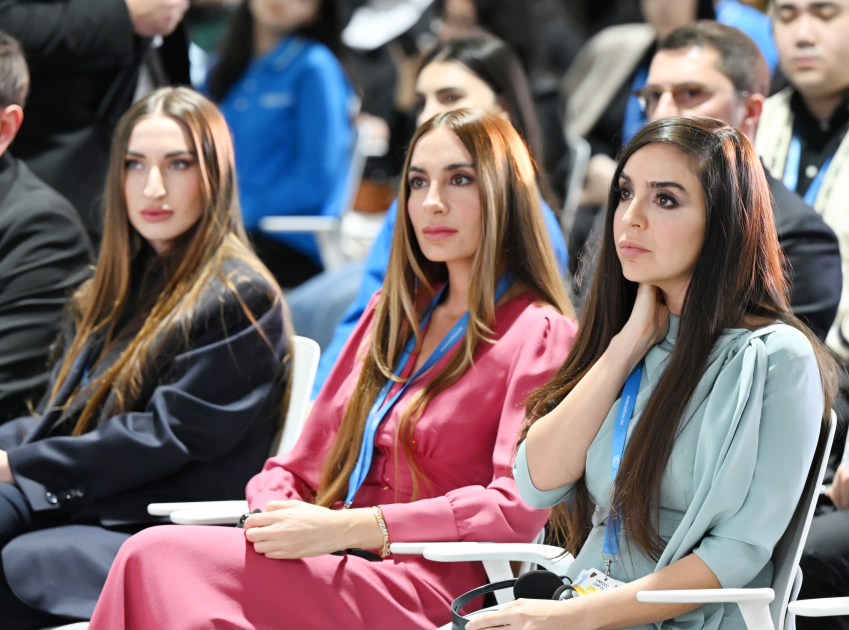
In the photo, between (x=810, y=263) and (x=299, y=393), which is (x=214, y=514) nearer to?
(x=299, y=393)

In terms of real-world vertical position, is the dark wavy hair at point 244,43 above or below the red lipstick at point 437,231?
above

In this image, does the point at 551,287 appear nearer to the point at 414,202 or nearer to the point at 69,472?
the point at 414,202

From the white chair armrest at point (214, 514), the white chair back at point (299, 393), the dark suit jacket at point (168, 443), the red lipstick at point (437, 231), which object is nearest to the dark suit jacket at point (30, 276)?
the dark suit jacket at point (168, 443)

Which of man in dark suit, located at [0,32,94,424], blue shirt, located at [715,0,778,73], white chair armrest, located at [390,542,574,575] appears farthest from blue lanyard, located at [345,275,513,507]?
blue shirt, located at [715,0,778,73]

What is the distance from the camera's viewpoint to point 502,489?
2.06 metres

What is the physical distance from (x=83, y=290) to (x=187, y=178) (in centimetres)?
44

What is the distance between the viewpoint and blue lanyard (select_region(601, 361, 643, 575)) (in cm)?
181

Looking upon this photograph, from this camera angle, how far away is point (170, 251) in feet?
8.99

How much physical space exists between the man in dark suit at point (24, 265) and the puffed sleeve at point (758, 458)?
184 centimetres

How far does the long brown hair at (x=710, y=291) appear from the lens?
175 cm

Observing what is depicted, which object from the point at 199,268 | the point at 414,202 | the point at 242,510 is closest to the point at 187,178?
the point at 199,268

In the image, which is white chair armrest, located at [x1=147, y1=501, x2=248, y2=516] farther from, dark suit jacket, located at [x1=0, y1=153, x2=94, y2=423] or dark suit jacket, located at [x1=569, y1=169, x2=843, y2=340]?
dark suit jacket, located at [x1=569, y1=169, x2=843, y2=340]

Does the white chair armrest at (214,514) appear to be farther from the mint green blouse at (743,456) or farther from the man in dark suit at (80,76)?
the man in dark suit at (80,76)

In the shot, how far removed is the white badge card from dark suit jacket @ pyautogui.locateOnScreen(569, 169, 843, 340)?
0.95 metres
